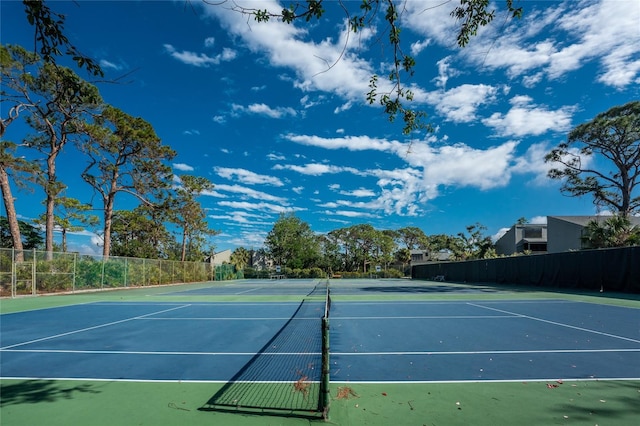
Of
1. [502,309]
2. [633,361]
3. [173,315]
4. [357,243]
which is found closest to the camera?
[633,361]

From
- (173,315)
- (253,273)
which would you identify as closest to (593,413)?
(173,315)

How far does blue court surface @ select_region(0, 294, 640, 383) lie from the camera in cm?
559

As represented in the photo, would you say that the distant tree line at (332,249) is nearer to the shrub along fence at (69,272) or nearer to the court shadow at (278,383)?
the shrub along fence at (69,272)

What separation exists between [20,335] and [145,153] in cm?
2449

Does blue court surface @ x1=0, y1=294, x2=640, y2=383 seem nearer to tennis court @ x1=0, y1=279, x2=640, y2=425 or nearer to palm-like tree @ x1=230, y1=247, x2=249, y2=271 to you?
tennis court @ x1=0, y1=279, x2=640, y2=425

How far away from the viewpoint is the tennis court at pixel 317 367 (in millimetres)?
4156

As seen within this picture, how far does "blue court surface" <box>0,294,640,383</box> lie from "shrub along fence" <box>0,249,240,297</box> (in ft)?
22.6

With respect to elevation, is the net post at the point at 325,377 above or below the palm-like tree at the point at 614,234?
below

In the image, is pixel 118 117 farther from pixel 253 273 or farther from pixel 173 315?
pixel 253 273

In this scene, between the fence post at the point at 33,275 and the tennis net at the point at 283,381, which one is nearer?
the tennis net at the point at 283,381

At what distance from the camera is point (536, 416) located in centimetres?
393

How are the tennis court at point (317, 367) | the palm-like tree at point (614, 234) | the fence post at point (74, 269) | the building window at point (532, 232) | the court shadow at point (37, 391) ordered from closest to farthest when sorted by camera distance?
the tennis court at point (317, 367) < the court shadow at point (37, 391) < the fence post at point (74, 269) < the palm-like tree at point (614, 234) < the building window at point (532, 232)

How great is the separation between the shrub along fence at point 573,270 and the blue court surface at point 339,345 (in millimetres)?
6490

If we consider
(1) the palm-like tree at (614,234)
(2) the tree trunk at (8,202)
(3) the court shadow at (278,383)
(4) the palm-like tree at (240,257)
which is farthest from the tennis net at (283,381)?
(4) the palm-like tree at (240,257)
